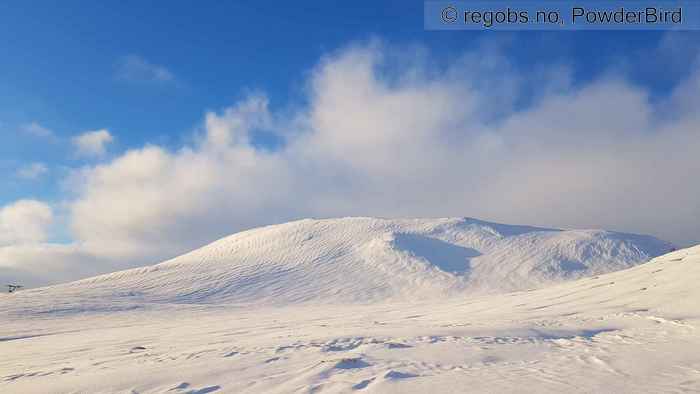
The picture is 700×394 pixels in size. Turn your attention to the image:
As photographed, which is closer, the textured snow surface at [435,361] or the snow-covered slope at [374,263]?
the textured snow surface at [435,361]

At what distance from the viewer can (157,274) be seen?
56.8m

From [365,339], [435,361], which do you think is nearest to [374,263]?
[365,339]

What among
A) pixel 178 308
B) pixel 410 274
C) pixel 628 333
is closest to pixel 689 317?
pixel 628 333

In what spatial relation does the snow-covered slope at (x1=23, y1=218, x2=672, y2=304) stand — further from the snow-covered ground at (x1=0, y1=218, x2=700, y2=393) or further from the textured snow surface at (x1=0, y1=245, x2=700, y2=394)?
the textured snow surface at (x1=0, y1=245, x2=700, y2=394)

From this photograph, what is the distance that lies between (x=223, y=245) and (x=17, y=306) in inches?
1671

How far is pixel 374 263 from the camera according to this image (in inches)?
2418

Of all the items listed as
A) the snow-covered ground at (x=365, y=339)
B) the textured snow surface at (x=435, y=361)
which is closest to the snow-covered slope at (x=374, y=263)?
the snow-covered ground at (x=365, y=339)

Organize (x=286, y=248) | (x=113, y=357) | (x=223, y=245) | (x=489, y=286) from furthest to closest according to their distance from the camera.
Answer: (x=223, y=245)
(x=286, y=248)
(x=489, y=286)
(x=113, y=357)

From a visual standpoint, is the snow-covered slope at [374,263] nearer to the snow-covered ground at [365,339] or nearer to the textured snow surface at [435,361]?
the snow-covered ground at [365,339]

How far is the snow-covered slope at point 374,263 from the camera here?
166 feet

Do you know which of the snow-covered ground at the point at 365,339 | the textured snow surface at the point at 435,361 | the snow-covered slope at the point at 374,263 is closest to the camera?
the textured snow surface at the point at 435,361

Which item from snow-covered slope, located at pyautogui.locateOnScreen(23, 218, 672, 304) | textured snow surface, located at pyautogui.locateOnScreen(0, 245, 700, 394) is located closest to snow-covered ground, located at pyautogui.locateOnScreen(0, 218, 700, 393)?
textured snow surface, located at pyautogui.locateOnScreen(0, 245, 700, 394)

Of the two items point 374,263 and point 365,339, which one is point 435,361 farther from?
point 374,263

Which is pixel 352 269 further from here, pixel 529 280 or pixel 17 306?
pixel 17 306
